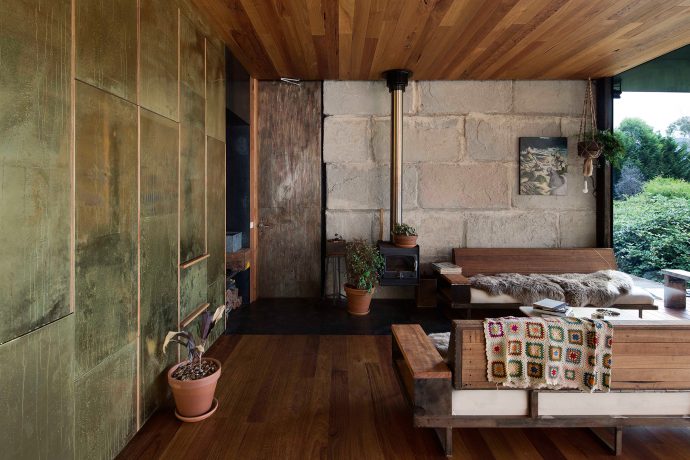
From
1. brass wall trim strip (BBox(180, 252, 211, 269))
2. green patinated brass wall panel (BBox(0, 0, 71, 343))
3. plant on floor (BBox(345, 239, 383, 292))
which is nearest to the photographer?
green patinated brass wall panel (BBox(0, 0, 71, 343))

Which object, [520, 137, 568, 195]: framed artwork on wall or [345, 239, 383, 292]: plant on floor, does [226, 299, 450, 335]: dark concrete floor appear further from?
[520, 137, 568, 195]: framed artwork on wall

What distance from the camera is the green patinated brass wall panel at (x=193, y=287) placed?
2723mm

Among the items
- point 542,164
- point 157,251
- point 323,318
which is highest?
point 542,164

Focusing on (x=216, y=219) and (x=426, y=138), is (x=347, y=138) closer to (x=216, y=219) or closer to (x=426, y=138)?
(x=426, y=138)

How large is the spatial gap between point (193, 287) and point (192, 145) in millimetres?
1032

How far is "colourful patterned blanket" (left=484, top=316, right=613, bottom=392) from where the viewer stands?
178cm

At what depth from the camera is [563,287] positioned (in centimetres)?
388

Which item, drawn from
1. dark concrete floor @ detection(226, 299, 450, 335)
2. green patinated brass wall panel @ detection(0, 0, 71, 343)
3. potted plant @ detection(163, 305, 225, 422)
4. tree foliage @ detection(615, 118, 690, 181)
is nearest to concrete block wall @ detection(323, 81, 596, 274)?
tree foliage @ detection(615, 118, 690, 181)

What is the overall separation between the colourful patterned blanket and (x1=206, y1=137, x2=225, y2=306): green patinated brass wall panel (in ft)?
7.63

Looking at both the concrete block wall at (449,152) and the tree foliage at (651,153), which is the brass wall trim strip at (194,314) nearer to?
the concrete block wall at (449,152)

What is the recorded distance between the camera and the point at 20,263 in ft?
4.42

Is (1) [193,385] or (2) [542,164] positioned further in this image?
(2) [542,164]

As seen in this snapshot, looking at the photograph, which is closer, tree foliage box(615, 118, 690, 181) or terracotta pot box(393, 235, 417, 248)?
terracotta pot box(393, 235, 417, 248)

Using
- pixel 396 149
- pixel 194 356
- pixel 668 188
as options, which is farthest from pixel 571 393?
pixel 668 188
